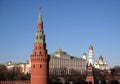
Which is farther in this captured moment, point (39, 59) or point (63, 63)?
point (63, 63)

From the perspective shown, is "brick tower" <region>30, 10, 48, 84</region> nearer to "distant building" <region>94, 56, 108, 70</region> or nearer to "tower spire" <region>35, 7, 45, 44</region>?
"tower spire" <region>35, 7, 45, 44</region>

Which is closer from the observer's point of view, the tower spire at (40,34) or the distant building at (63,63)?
the tower spire at (40,34)

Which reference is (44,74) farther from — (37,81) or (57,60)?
(57,60)

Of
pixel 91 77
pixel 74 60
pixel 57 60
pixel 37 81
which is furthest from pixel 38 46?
pixel 74 60

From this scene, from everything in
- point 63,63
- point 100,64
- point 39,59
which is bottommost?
point 39,59

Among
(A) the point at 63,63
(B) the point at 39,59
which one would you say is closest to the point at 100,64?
(A) the point at 63,63

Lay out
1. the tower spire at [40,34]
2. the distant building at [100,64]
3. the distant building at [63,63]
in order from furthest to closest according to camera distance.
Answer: the distant building at [100,64] < the distant building at [63,63] < the tower spire at [40,34]

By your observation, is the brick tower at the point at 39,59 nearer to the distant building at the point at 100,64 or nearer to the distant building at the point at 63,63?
the distant building at the point at 63,63

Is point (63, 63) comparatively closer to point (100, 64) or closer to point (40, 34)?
point (100, 64)

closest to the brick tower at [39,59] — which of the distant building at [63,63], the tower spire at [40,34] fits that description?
the tower spire at [40,34]

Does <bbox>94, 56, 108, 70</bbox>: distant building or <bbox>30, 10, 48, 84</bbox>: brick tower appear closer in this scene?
<bbox>30, 10, 48, 84</bbox>: brick tower

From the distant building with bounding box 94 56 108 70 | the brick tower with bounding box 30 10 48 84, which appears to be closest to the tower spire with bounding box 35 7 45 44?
the brick tower with bounding box 30 10 48 84

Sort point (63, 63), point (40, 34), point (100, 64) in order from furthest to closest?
point (100, 64)
point (63, 63)
point (40, 34)

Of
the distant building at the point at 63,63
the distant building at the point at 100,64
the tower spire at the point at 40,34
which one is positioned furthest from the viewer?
the distant building at the point at 100,64
